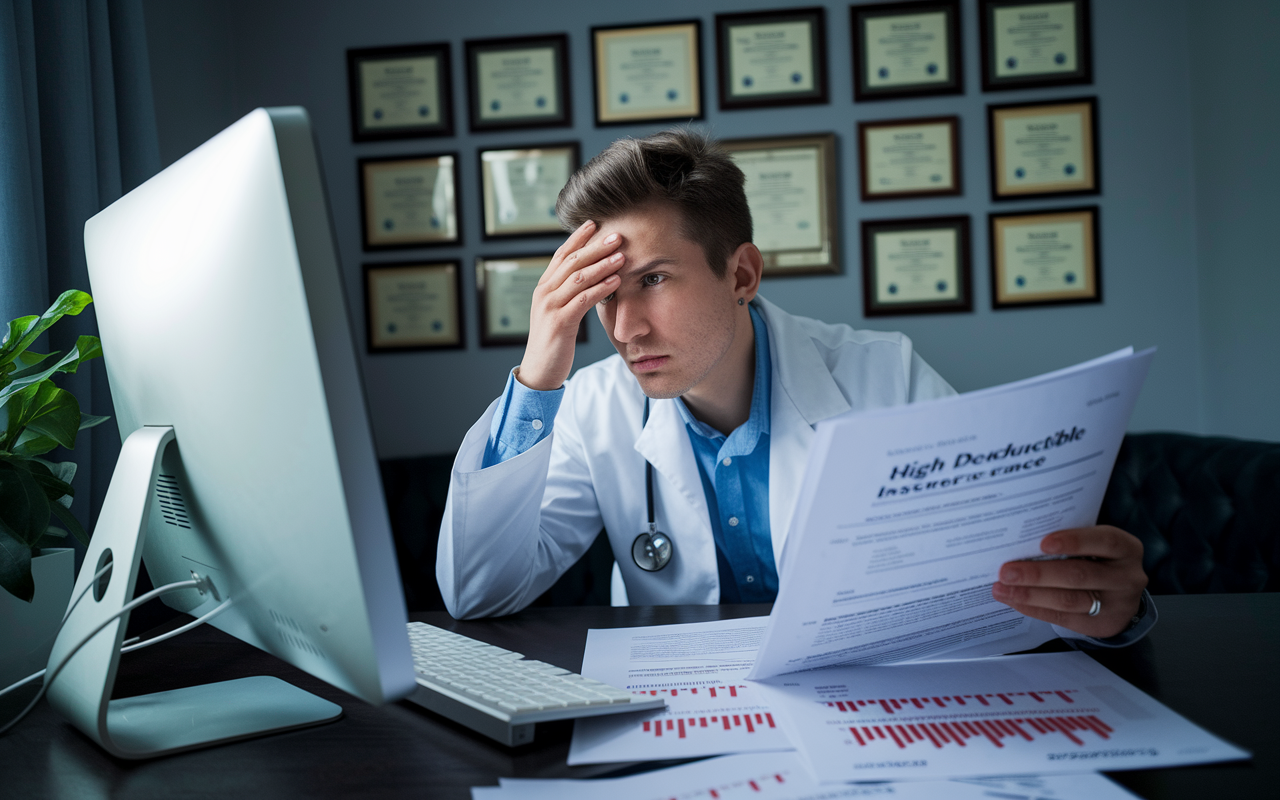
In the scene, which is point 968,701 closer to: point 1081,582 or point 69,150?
point 1081,582

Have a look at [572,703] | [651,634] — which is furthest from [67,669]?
[651,634]

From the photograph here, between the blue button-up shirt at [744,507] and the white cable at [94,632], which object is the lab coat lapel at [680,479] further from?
the white cable at [94,632]

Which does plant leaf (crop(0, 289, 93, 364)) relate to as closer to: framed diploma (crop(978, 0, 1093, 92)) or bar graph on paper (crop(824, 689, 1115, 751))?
bar graph on paper (crop(824, 689, 1115, 751))

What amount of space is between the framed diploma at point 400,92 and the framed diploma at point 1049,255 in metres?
1.87

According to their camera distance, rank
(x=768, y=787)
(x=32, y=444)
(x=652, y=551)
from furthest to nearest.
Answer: (x=652, y=551) < (x=32, y=444) < (x=768, y=787)

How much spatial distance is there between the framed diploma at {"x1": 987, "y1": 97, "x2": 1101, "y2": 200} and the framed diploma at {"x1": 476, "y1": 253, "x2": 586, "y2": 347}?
1471 mm

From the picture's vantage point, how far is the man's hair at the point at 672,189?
1.38 m

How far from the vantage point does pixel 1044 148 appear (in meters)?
2.52

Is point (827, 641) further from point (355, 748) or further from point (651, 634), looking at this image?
point (355, 748)

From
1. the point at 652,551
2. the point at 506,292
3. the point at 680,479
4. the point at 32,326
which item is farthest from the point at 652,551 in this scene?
the point at 506,292

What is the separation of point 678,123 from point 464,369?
110 centimetres

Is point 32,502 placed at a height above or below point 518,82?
below

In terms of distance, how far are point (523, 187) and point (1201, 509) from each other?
6.97 feet

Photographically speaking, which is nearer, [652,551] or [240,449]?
[240,449]
